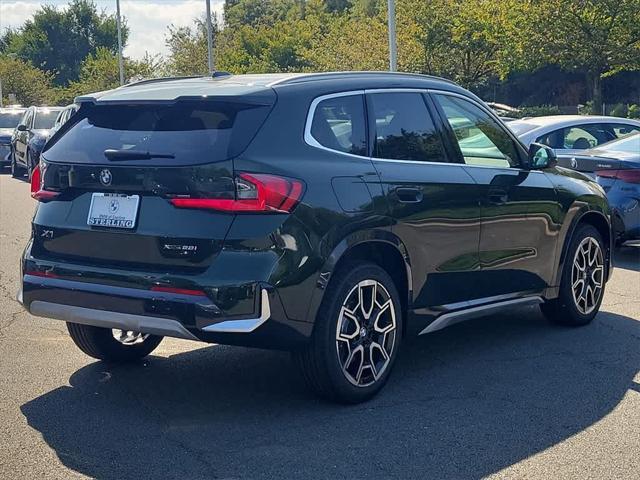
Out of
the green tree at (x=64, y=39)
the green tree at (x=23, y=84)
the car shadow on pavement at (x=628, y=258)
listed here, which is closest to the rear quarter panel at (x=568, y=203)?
the car shadow on pavement at (x=628, y=258)

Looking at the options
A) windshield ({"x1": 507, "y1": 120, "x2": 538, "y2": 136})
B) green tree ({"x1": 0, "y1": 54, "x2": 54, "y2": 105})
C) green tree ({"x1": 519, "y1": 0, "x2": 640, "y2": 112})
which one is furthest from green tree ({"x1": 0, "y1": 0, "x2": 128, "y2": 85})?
windshield ({"x1": 507, "y1": 120, "x2": 538, "y2": 136})

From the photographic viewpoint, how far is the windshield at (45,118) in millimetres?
22938

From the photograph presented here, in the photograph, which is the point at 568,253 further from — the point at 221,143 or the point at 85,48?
the point at 85,48

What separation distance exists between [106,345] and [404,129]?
88.6 inches

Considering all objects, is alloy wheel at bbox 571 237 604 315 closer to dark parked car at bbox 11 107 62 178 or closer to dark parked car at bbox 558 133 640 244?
dark parked car at bbox 558 133 640 244

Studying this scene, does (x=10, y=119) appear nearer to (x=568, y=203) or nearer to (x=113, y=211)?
(x=568, y=203)

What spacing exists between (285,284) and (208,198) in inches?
22.3

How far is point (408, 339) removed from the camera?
706 centimetres

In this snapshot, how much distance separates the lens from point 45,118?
23.3 meters

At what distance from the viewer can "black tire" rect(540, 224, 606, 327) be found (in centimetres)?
722

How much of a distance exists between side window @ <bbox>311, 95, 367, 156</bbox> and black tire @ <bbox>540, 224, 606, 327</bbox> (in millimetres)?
2344

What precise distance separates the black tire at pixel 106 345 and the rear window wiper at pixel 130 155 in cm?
128

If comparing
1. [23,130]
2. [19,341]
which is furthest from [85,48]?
[19,341]

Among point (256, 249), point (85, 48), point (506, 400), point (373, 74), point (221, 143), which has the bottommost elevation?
point (506, 400)
